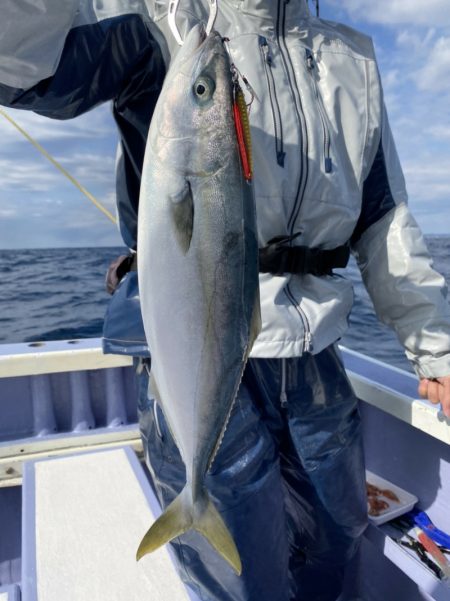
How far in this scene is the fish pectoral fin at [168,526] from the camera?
4.40ft

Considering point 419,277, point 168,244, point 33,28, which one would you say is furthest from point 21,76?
point 419,277

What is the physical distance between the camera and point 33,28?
121cm

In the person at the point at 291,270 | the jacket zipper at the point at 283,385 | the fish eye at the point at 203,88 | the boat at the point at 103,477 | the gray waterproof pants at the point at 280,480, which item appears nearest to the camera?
the fish eye at the point at 203,88

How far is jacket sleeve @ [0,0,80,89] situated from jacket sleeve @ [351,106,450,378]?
124cm

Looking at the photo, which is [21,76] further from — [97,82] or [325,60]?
[325,60]

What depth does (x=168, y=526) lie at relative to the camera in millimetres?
1362

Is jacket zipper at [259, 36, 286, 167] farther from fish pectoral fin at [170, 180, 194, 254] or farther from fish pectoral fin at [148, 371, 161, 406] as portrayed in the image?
fish pectoral fin at [148, 371, 161, 406]

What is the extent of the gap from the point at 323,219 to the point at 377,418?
4.56 feet

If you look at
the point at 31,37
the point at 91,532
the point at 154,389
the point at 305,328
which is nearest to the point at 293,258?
the point at 305,328

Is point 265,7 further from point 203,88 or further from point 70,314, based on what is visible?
point 70,314

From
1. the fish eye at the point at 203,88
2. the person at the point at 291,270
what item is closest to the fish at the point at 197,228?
the fish eye at the point at 203,88

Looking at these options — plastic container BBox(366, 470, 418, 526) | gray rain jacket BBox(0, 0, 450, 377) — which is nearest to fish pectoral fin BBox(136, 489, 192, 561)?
gray rain jacket BBox(0, 0, 450, 377)

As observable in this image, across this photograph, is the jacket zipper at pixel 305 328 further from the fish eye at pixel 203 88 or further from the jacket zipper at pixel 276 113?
the fish eye at pixel 203 88

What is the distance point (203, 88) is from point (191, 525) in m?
1.06
